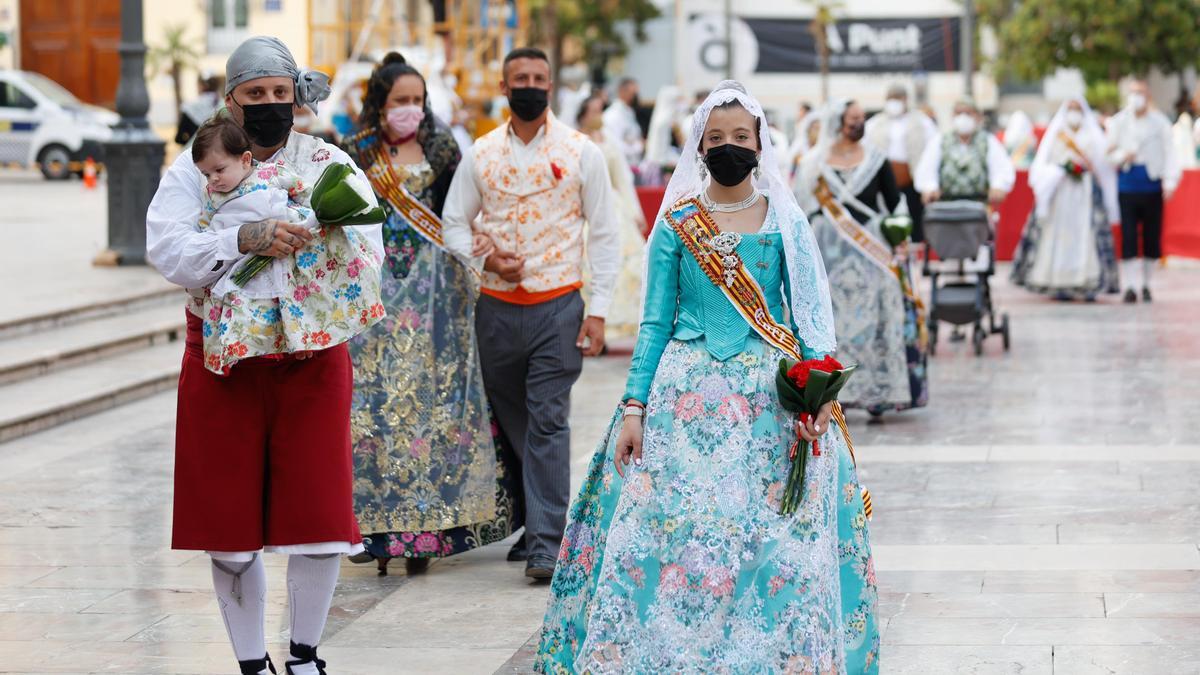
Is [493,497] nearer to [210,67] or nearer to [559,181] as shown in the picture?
[559,181]

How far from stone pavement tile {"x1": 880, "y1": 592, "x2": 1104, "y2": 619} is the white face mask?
332 inches

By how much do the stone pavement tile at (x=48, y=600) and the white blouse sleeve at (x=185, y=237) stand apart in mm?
1874

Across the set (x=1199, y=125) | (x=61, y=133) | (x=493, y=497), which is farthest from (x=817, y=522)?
(x=61, y=133)

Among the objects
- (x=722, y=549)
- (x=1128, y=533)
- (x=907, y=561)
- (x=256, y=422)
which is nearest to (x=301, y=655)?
(x=256, y=422)

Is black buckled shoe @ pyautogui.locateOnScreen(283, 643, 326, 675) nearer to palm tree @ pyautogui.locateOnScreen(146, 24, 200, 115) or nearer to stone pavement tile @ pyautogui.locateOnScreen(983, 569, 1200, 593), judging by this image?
stone pavement tile @ pyautogui.locateOnScreen(983, 569, 1200, 593)

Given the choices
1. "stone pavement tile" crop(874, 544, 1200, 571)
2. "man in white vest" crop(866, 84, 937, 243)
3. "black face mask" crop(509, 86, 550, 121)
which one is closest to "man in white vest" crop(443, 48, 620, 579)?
"black face mask" crop(509, 86, 550, 121)

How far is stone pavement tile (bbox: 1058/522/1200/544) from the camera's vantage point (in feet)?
23.5

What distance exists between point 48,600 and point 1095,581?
3595 millimetres

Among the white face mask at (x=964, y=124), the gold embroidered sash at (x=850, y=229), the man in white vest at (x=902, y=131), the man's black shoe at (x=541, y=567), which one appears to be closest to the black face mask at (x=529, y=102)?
the man's black shoe at (x=541, y=567)

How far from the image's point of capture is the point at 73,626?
6059 millimetres

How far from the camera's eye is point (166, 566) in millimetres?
6934

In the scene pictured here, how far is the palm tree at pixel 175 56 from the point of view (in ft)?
124

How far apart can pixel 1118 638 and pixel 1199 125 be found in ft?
51.2

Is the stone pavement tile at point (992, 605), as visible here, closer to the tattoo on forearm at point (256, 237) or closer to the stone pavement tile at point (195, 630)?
Answer: the stone pavement tile at point (195, 630)
